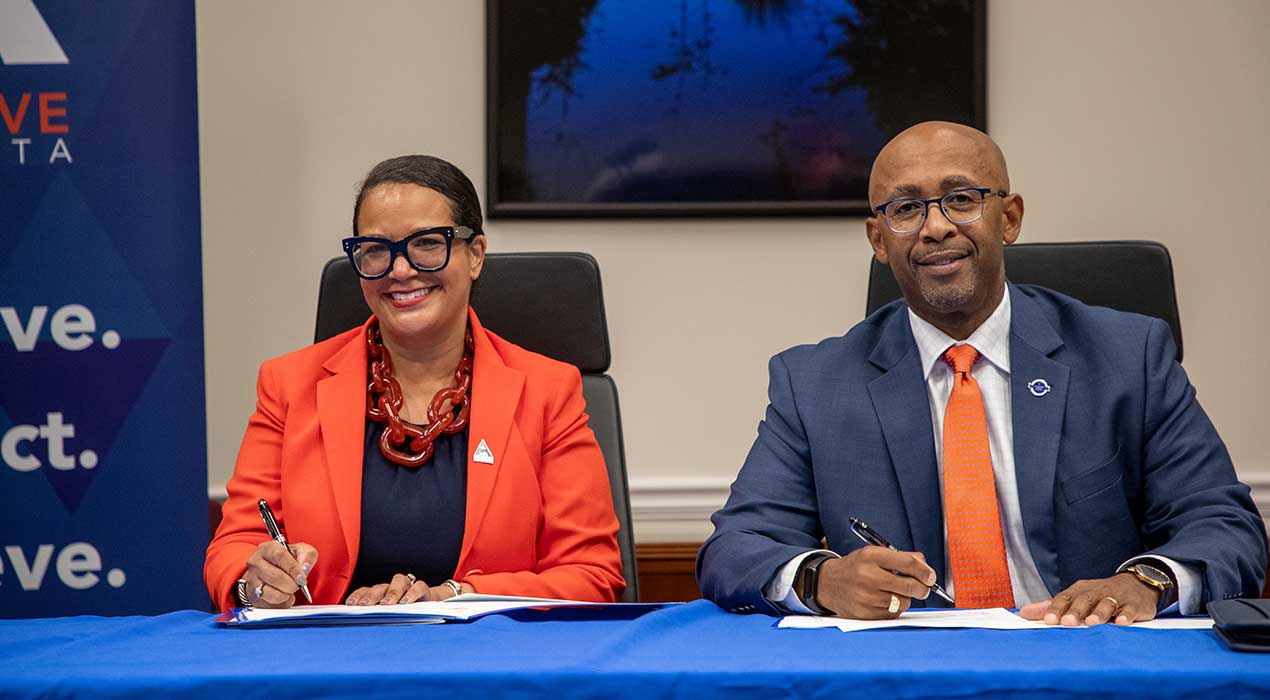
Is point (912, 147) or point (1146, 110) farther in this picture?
point (1146, 110)

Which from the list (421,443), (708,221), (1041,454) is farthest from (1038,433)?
(708,221)

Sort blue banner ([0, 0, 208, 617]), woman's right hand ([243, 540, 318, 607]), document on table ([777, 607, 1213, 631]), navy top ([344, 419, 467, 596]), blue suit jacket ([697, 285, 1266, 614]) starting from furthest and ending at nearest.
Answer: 1. blue banner ([0, 0, 208, 617])
2. navy top ([344, 419, 467, 596])
3. blue suit jacket ([697, 285, 1266, 614])
4. woman's right hand ([243, 540, 318, 607])
5. document on table ([777, 607, 1213, 631])

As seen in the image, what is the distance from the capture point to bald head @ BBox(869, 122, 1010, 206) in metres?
1.85

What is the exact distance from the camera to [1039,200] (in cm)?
311

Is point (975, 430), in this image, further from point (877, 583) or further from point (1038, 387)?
point (877, 583)

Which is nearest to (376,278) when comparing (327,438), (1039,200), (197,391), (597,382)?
(327,438)

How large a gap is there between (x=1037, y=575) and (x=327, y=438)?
3.54 ft

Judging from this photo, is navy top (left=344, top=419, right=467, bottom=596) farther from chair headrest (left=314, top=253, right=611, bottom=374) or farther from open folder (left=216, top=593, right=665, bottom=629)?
open folder (left=216, top=593, right=665, bottom=629)

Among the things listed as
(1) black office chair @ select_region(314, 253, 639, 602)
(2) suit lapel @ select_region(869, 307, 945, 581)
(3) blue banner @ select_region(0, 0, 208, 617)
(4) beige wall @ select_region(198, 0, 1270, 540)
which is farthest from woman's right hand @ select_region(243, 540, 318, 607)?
(4) beige wall @ select_region(198, 0, 1270, 540)

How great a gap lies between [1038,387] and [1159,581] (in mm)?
436

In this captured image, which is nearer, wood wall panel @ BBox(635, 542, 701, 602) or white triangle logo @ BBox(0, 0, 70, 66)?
white triangle logo @ BBox(0, 0, 70, 66)

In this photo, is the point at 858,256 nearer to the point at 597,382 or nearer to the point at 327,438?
the point at 597,382

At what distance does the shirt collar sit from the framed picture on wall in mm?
1224

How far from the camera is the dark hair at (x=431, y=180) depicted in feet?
6.56
